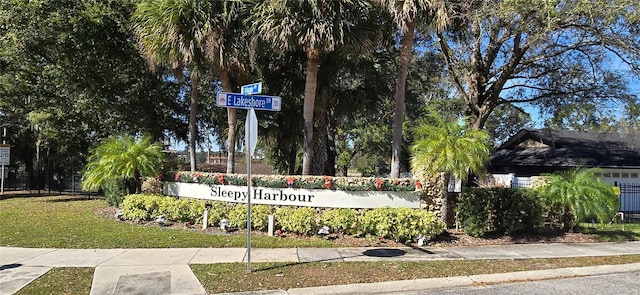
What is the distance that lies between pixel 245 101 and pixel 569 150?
2019 centimetres

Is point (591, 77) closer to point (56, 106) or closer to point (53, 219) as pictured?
point (53, 219)

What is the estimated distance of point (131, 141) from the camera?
13.5 m

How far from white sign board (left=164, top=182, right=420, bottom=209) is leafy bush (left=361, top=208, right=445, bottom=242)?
52 centimetres

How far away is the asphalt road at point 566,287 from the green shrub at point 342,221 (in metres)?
3.50

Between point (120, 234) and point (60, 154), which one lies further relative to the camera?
point (60, 154)

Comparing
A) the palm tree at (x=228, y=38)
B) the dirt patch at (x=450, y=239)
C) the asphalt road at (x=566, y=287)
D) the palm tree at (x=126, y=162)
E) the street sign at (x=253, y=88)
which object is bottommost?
the asphalt road at (x=566, y=287)

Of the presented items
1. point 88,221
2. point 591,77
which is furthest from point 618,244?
point 88,221

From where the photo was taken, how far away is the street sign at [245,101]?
6922 millimetres

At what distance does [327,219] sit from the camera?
9898 mm

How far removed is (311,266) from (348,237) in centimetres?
256

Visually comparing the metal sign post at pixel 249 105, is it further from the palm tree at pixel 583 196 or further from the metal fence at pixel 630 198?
the metal fence at pixel 630 198

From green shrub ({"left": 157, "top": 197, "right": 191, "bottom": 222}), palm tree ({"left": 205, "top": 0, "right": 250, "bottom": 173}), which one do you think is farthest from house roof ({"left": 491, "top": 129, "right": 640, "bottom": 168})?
green shrub ({"left": 157, "top": 197, "right": 191, "bottom": 222})

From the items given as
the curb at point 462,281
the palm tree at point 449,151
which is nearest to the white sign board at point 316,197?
the palm tree at point 449,151

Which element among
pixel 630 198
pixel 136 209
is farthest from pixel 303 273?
pixel 630 198
